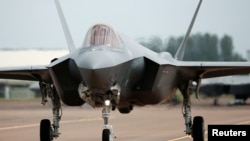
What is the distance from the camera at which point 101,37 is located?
904cm

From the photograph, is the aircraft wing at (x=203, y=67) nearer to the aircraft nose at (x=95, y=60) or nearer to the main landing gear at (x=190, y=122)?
the main landing gear at (x=190, y=122)

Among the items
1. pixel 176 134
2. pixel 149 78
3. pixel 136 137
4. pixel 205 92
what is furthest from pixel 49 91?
pixel 205 92

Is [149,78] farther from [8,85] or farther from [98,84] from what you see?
[8,85]

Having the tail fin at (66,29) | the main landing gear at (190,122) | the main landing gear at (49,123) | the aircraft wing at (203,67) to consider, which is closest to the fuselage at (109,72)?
the aircraft wing at (203,67)

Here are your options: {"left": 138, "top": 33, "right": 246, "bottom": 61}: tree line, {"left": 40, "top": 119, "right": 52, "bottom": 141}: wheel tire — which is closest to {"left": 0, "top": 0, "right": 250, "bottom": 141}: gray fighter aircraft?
{"left": 40, "top": 119, "right": 52, "bottom": 141}: wheel tire

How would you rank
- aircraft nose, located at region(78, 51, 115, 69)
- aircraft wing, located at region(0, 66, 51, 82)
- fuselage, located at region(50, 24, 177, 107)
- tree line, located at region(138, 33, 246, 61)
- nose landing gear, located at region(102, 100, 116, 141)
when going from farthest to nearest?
tree line, located at region(138, 33, 246, 61) → aircraft wing, located at region(0, 66, 51, 82) → nose landing gear, located at region(102, 100, 116, 141) → fuselage, located at region(50, 24, 177, 107) → aircraft nose, located at region(78, 51, 115, 69)

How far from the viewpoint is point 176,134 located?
51.9 ft

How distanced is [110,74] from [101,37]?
0.76 metres

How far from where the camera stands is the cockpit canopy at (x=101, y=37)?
898cm

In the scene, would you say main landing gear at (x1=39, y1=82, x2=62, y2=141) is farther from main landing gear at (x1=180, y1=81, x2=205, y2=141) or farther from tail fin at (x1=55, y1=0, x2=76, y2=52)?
main landing gear at (x1=180, y1=81, x2=205, y2=141)

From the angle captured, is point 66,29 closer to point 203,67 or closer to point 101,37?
point 203,67

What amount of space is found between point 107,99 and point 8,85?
4236 centimetres

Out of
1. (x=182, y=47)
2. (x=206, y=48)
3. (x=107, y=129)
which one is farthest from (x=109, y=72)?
(x=206, y=48)

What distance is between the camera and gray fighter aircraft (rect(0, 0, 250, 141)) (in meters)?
8.56
